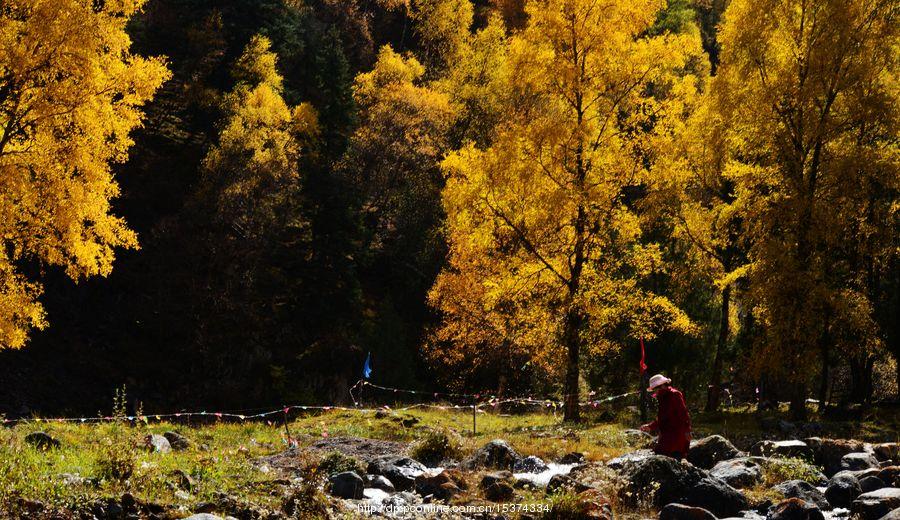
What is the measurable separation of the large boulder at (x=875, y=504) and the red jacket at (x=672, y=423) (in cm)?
266

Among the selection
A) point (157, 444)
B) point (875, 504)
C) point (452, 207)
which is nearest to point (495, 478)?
→ point (875, 504)

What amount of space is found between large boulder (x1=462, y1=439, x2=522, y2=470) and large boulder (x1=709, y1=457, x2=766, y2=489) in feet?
11.7

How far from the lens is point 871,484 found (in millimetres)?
13266

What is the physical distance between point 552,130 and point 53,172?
12.9m

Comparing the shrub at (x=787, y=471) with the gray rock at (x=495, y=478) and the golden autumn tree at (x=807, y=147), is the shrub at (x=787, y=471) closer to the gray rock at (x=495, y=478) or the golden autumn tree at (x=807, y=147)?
the gray rock at (x=495, y=478)

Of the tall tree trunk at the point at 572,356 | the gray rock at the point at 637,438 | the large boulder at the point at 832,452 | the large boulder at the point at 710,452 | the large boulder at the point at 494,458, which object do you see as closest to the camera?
the large boulder at the point at 494,458

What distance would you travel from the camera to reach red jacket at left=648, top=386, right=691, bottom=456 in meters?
13.3

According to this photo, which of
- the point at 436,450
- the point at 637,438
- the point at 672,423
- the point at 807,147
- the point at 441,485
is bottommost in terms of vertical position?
the point at 441,485

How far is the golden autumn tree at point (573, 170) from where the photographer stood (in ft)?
75.5

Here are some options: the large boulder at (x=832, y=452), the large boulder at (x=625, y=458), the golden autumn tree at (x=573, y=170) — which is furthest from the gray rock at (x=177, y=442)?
the large boulder at (x=832, y=452)

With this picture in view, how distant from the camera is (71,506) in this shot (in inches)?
354

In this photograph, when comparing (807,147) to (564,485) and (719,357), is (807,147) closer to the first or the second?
(719,357)

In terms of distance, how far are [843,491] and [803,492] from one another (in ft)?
2.43

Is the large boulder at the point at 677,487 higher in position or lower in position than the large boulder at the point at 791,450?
lower
